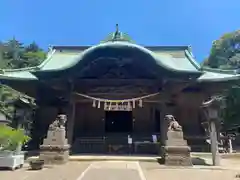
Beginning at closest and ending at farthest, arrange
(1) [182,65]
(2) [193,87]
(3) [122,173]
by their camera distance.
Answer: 1. (3) [122,173]
2. (2) [193,87]
3. (1) [182,65]

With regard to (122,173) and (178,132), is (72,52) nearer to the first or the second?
(178,132)

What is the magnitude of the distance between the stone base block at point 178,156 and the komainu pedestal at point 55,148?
3998 mm

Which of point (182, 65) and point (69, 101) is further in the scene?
point (182, 65)

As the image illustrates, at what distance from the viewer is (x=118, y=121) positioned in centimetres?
1575

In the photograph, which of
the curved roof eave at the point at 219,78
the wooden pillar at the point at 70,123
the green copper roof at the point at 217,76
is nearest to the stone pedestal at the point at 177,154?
the green copper roof at the point at 217,76

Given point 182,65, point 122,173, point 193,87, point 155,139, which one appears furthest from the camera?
point 182,65

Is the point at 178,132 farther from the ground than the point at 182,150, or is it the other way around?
the point at 178,132

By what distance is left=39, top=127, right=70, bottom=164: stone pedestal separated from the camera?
9742 mm

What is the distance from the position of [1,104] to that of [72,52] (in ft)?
48.2

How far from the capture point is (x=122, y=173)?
289 inches

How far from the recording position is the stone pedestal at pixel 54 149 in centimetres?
974

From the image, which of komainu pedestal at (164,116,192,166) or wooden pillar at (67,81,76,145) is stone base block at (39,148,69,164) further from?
komainu pedestal at (164,116,192,166)

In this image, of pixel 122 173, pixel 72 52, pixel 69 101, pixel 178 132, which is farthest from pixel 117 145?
pixel 72 52

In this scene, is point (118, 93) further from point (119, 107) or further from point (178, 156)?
point (178, 156)
